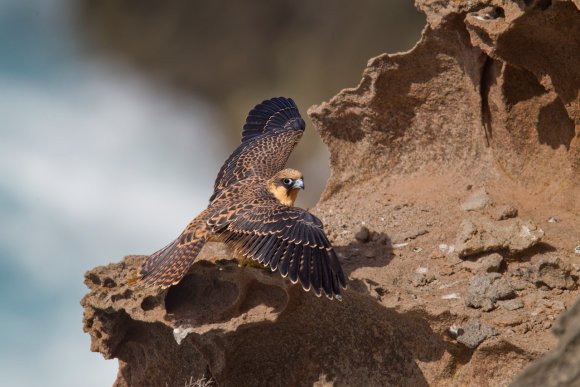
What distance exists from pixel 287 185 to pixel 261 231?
2.48 feet

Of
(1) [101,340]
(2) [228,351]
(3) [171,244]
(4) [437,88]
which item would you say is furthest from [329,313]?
(4) [437,88]

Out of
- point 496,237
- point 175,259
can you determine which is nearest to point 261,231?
point 175,259

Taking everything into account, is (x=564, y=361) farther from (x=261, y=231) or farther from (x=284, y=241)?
(x=261, y=231)

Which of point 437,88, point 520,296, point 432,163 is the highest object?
point 437,88

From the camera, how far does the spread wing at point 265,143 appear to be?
7.73m

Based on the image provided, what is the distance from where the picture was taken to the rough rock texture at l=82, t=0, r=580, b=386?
6.12m

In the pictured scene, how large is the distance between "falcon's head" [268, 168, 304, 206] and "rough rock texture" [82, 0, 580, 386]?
699 millimetres

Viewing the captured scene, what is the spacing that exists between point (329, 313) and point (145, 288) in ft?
4.72

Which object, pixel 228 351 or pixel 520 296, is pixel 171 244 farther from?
pixel 520 296

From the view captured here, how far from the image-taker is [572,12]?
633cm

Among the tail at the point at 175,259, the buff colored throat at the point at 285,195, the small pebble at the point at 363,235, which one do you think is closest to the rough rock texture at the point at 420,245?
the small pebble at the point at 363,235

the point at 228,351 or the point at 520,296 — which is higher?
the point at 228,351

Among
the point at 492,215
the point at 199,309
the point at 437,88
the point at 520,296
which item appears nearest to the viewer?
the point at 520,296

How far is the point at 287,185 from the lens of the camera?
6.89 meters
